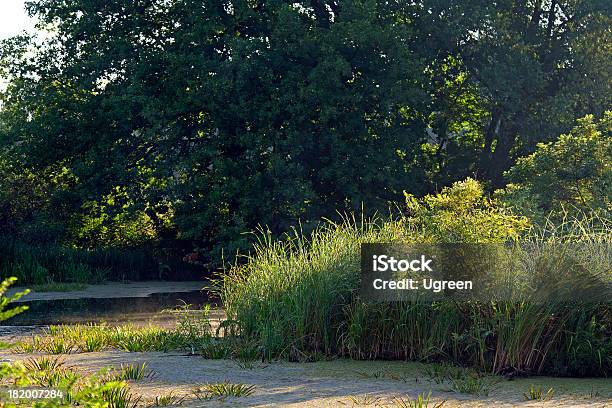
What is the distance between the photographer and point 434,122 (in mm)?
27688

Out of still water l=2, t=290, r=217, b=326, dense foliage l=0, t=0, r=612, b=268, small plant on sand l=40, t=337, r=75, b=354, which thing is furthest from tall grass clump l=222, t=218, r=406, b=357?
dense foliage l=0, t=0, r=612, b=268

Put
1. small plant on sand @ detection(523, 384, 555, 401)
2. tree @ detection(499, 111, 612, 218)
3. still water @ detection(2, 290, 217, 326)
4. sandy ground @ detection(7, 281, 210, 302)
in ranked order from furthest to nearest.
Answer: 1. sandy ground @ detection(7, 281, 210, 302)
2. tree @ detection(499, 111, 612, 218)
3. still water @ detection(2, 290, 217, 326)
4. small plant on sand @ detection(523, 384, 555, 401)

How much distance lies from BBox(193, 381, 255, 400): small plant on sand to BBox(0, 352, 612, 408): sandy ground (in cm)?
7

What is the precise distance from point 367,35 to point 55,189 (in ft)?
34.3

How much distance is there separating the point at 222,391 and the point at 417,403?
1668 mm

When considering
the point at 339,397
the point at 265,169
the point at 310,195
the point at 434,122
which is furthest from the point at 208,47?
the point at 339,397

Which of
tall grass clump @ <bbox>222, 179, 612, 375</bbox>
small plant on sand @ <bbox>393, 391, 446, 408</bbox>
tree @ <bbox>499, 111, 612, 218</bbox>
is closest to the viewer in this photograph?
small plant on sand @ <bbox>393, 391, 446, 408</bbox>

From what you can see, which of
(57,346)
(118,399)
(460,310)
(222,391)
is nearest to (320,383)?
(222,391)

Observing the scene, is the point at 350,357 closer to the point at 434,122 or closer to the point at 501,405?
the point at 501,405

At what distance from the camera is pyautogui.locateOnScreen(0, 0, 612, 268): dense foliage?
23875mm

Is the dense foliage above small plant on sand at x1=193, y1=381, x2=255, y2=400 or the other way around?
above

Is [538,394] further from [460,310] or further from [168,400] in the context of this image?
[168,400]

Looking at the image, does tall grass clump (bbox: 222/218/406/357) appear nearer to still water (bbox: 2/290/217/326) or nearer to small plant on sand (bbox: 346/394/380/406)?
small plant on sand (bbox: 346/394/380/406)

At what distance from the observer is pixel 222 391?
26.2 ft
